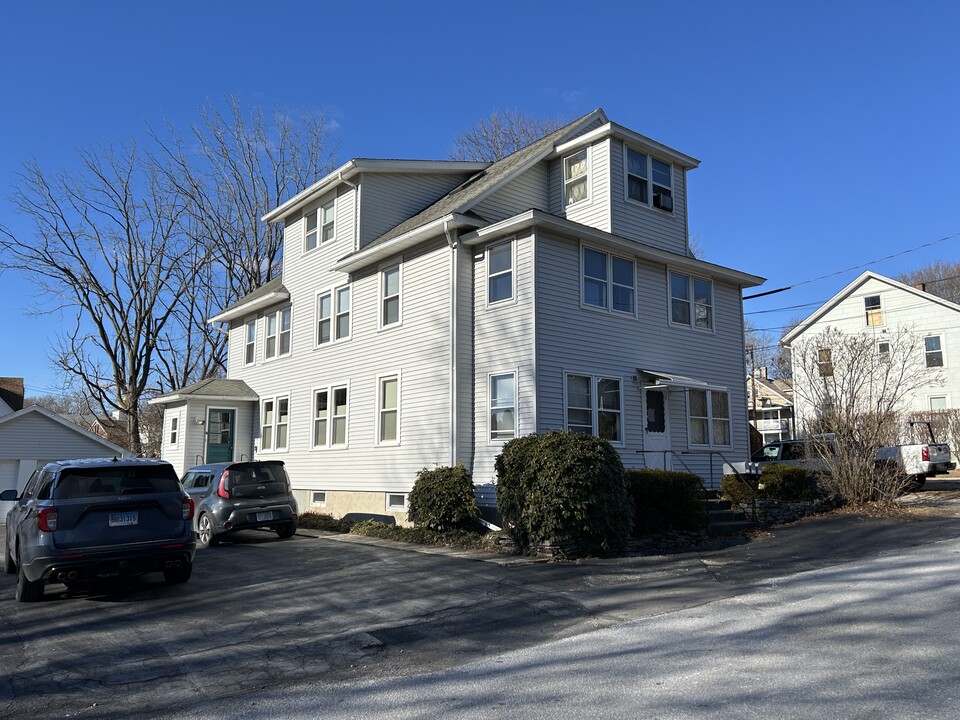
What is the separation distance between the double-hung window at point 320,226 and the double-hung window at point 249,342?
174 inches

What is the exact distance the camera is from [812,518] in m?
16.0

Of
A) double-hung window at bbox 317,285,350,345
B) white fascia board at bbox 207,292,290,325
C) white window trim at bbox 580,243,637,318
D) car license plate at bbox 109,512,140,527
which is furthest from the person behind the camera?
white fascia board at bbox 207,292,290,325

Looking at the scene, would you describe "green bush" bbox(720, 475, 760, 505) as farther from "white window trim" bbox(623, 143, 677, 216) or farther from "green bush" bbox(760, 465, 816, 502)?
"white window trim" bbox(623, 143, 677, 216)

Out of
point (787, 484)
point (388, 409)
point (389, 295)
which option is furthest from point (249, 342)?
point (787, 484)

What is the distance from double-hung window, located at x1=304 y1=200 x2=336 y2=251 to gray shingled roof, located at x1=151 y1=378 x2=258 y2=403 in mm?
5329

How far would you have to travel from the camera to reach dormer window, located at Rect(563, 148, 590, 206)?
61.4 ft

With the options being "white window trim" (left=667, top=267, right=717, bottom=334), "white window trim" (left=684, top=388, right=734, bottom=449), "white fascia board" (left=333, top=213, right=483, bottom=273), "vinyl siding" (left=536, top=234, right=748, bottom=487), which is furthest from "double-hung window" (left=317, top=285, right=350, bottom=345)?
"white window trim" (left=684, top=388, right=734, bottom=449)

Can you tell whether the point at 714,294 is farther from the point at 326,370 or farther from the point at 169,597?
the point at 169,597

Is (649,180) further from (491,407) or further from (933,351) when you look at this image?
(933,351)

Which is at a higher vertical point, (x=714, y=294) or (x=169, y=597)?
(x=714, y=294)

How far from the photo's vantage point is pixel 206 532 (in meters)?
15.4

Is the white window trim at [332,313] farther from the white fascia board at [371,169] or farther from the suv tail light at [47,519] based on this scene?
the suv tail light at [47,519]

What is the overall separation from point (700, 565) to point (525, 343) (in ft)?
19.6

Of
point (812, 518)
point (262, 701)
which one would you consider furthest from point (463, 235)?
point (262, 701)
